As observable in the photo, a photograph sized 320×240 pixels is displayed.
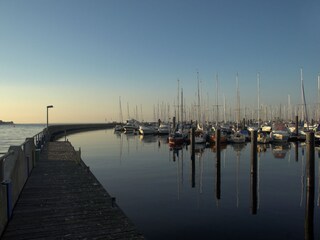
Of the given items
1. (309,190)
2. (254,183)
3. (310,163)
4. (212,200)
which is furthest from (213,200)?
(310,163)

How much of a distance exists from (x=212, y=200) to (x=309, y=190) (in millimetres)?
5051

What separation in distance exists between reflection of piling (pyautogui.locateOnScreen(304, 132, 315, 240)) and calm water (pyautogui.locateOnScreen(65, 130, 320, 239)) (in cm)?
7

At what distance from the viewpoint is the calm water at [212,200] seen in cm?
1269

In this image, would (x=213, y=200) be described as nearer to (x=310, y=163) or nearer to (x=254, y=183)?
(x=254, y=183)

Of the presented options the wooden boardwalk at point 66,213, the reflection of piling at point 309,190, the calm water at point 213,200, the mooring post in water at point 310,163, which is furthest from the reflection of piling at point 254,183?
the wooden boardwalk at point 66,213

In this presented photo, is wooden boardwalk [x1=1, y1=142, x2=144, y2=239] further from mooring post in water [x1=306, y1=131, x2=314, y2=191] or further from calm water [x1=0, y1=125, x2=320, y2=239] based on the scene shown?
mooring post in water [x1=306, y1=131, x2=314, y2=191]

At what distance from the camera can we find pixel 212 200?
56.7 feet

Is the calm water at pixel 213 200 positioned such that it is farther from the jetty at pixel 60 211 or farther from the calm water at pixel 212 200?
the jetty at pixel 60 211

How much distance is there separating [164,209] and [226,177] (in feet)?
32.5

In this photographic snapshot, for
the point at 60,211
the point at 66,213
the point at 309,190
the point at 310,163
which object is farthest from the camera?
the point at 310,163

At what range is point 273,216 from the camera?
1434 centimetres

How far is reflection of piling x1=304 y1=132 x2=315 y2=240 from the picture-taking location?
1276 cm

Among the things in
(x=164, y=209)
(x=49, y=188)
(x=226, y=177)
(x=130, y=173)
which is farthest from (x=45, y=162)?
(x=226, y=177)

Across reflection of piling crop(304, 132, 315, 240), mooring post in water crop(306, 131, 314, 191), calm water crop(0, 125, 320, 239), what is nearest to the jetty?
calm water crop(0, 125, 320, 239)
